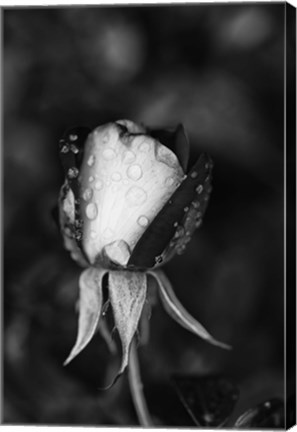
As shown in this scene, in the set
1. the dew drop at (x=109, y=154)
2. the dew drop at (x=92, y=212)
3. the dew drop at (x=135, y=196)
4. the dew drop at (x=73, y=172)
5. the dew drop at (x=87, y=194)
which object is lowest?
the dew drop at (x=92, y=212)

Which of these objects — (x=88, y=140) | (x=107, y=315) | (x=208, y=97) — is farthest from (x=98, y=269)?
(x=208, y=97)

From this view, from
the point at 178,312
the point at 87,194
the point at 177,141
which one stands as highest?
the point at 177,141

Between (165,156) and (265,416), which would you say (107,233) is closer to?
(165,156)

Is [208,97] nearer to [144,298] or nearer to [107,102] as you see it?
[107,102]

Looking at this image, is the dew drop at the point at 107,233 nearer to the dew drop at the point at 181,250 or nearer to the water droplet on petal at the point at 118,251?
the water droplet on petal at the point at 118,251

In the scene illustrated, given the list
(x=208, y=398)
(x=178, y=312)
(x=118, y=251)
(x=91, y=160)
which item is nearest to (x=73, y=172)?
(x=91, y=160)

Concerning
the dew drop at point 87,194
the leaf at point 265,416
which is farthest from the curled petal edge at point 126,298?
the leaf at point 265,416
